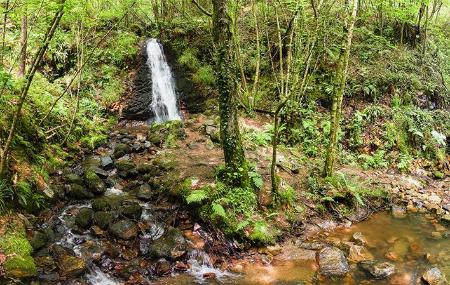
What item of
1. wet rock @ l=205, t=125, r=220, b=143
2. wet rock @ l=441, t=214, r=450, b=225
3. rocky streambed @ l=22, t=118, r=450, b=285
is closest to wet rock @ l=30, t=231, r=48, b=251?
rocky streambed @ l=22, t=118, r=450, b=285

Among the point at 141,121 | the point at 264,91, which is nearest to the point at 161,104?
the point at 141,121

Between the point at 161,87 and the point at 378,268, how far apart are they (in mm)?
10280

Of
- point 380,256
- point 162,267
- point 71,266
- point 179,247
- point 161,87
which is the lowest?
point 380,256

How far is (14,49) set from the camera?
11.6 m

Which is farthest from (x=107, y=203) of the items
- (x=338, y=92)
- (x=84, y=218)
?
(x=338, y=92)

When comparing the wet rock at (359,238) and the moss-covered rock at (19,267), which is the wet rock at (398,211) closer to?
A: the wet rock at (359,238)

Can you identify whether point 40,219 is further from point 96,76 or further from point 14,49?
point 96,76

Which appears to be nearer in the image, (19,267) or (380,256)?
(19,267)

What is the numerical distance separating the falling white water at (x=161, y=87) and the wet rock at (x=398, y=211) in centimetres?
782

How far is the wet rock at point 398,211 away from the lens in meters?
9.15

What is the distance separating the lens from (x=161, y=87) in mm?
14617

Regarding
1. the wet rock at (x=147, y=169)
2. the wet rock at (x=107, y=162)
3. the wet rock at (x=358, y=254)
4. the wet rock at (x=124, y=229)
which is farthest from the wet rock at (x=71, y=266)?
the wet rock at (x=358, y=254)

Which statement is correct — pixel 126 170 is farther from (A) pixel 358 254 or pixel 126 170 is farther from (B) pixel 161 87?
(B) pixel 161 87

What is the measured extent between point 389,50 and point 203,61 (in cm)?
709
